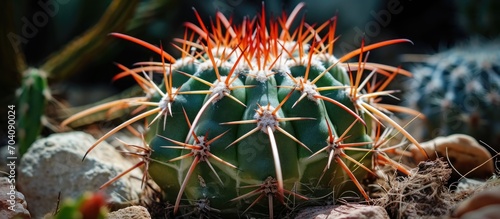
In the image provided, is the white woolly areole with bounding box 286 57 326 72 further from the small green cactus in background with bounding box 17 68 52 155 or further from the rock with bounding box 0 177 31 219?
the small green cactus in background with bounding box 17 68 52 155

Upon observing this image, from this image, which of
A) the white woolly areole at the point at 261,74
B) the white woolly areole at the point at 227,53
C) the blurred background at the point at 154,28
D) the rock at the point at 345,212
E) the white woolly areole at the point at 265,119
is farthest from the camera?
the blurred background at the point at 154,28

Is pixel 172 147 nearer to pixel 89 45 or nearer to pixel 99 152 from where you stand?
pixel 99 152

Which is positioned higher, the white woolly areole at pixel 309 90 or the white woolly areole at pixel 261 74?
the white woolly areole at pixel 261 74

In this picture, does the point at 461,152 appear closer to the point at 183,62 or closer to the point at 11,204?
the point at 183,62

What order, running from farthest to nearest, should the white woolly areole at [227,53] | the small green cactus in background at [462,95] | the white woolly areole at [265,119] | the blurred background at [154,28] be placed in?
1. the blurred background at [154,28]
2. the small green cactus in background at [462,95]
3. the white woolly areole at [227,53]
4. the white woolly areole at [265,119]

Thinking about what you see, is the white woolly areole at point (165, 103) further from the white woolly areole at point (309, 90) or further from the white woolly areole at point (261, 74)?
the white woolly areole at point (309, 90)

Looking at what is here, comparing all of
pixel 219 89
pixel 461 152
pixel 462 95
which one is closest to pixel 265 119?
pixel 219 89

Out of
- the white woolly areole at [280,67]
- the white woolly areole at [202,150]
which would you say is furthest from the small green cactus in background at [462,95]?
the white woolly areole at [202,150]
